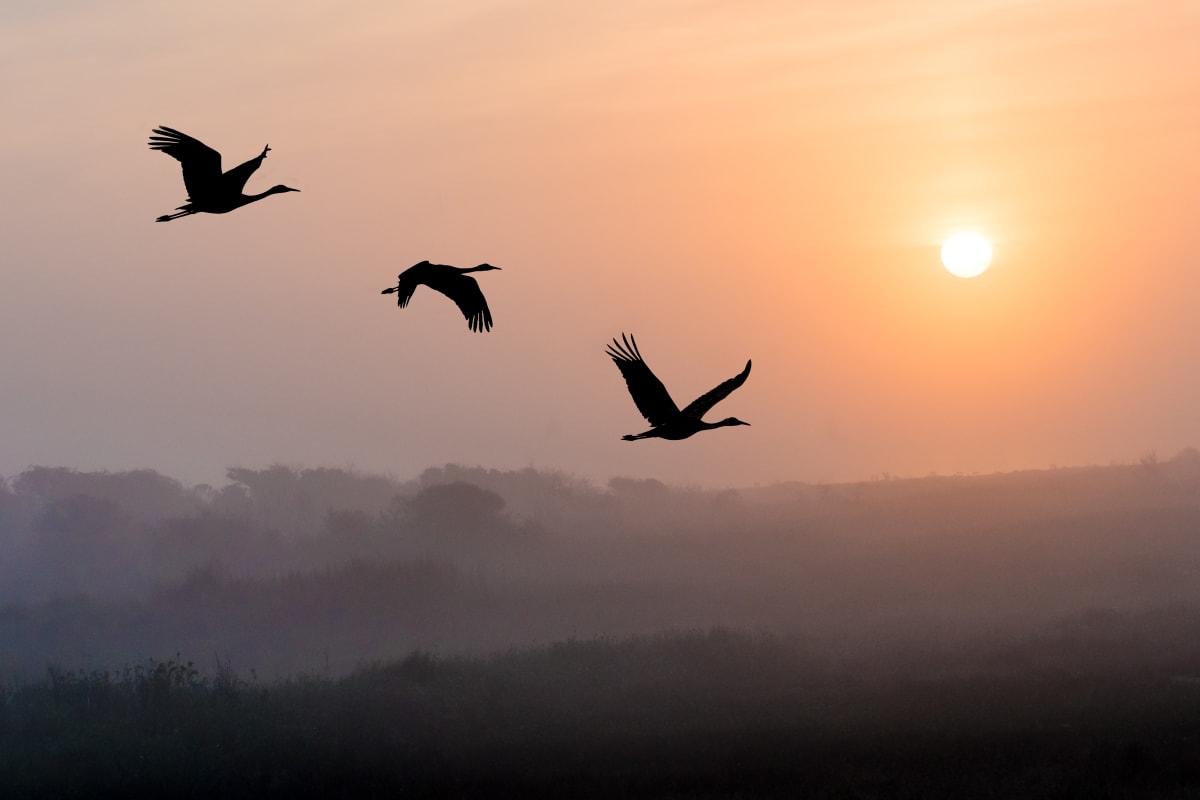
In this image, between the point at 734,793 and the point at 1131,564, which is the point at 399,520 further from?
the point at 734,793

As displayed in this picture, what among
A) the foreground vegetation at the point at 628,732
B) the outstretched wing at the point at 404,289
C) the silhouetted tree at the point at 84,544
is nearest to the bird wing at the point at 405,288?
the outstretched wing at the point at 404,289

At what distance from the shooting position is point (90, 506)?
8262 centimetres

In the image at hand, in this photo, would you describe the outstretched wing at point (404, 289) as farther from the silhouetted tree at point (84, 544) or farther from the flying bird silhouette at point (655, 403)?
the silhouetted tree at point (84, 544)

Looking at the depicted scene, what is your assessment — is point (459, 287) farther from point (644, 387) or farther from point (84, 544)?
point (84, 544)

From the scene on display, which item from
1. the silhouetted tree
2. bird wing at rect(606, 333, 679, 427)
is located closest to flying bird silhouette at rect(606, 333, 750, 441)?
bird wing at rect(606, 333, 679, 427)

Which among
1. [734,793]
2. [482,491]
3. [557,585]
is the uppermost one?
[482,491]

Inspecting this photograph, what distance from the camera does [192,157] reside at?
15547 mm

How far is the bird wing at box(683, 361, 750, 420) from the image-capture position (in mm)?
15797

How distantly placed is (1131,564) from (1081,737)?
1236 inches

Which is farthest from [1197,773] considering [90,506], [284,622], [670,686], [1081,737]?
[90,506]

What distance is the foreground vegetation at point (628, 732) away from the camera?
87.9 ft

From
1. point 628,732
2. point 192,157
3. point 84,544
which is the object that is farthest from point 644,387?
point 84,544

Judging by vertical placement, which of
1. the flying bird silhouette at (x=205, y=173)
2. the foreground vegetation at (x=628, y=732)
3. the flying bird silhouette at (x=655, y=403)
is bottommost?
the foreground vegetation at (x=628, y=732)

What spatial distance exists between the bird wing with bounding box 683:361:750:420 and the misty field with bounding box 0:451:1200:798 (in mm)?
12298
